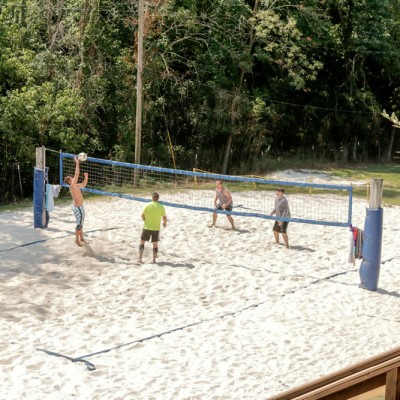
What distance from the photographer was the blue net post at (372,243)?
11227mm

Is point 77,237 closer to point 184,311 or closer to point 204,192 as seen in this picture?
point 184,311

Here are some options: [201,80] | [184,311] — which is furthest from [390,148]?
[184,311]

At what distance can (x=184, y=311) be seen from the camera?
34.5 ft

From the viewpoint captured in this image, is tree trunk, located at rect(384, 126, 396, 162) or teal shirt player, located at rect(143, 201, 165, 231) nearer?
teal shirt player, located at rect(143, 201, 165, 231)

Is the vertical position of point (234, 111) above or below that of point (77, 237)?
above

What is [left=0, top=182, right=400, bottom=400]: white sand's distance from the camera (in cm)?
825

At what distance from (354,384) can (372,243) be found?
8065mm

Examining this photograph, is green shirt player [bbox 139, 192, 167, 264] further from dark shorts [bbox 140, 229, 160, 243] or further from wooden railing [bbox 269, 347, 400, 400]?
wooden railing [bbox 269, 347, 400, 400]

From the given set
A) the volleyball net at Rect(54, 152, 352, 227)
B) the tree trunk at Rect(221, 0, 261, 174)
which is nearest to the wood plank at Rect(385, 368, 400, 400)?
the volleyball net at Rect(54, 152, 352, 227)

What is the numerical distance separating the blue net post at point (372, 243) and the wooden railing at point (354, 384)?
7681mm

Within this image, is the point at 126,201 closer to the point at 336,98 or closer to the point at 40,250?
the point at 40,250

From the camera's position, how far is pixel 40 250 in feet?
44.2

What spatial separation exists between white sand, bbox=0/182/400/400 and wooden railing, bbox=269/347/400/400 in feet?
14.1

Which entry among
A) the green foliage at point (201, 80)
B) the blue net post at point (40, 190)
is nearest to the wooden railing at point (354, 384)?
the blue net post at point (40, 190)
